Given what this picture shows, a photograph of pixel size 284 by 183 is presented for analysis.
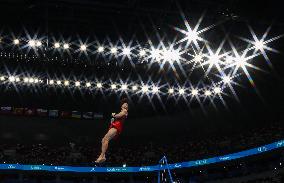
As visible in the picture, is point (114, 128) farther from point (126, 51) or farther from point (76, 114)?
point (76, 114)

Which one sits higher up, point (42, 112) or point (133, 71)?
point (42, 112)

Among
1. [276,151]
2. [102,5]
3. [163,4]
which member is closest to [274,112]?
[276,151]

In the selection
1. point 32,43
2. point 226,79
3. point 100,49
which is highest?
point 32,43

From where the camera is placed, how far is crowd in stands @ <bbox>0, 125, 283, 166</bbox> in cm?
3241

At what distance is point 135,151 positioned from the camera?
3822 centimetres

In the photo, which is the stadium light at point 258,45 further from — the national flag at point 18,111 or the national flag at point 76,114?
the national flag at point 18,111

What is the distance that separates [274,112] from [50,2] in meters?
19.8

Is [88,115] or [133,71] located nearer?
[133,71]

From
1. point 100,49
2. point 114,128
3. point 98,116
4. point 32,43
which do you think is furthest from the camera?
point 98,116

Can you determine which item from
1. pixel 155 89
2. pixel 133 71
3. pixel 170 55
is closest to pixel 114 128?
pixel 170 55

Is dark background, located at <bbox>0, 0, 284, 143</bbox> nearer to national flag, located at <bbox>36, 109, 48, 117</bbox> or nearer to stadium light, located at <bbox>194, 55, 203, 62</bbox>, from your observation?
national flag, located at <bbox>36, 109, 48, 117</bbox>

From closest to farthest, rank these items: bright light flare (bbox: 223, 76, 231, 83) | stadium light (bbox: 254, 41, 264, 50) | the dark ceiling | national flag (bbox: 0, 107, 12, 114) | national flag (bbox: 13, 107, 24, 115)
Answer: the dark ceiling → stadium light (bbox: 254, 41, 264, 50) → bright light flare (bbox: 223, 76, 231, 83) → national flag (bbox: 0, 107, 12, 114) → national flag (bbox: 13, 107, 24, 115)

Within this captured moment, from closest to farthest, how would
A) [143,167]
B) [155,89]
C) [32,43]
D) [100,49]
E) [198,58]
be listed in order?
[198,58] < [32,43] < [100,49] < [143,167] < [155,89]

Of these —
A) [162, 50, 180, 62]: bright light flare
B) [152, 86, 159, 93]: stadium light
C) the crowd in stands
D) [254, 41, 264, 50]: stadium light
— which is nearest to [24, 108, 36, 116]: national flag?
the crowd in stands
